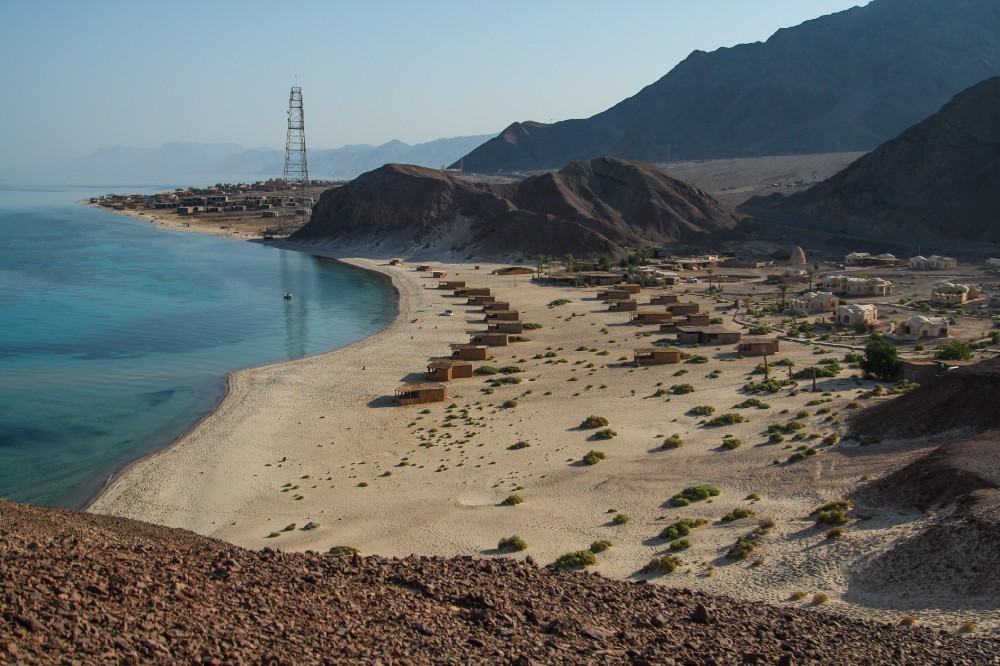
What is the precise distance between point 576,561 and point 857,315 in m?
37.3

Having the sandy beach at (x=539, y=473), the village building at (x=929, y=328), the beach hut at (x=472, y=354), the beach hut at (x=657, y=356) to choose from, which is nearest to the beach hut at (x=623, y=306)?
the sandy beach at (x=539, y=473)

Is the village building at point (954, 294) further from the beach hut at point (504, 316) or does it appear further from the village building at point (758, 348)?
the beach hut at point (504, 316)

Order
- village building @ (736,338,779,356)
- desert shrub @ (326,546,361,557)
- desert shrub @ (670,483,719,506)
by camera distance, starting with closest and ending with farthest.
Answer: desert shrub @ (326,546,361,557) → desert shrub @ (670,483,719,506) → village building @ (736,338,779,356)

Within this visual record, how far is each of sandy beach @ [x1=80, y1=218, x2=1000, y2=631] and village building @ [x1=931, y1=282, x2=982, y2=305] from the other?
19.1 meters

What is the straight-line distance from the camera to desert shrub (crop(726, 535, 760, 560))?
2105cm

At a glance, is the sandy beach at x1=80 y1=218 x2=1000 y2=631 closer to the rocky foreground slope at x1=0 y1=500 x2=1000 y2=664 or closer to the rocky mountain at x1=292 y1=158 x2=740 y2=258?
the rocky foreground slope at x1=0 y1=500 x2=1000 y2=664

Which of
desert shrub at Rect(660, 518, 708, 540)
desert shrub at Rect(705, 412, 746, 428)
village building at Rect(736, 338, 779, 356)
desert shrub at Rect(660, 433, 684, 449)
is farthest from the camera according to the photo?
village building at Rect(736, 338, 779, 356)

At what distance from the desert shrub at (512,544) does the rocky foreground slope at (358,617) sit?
144 inches

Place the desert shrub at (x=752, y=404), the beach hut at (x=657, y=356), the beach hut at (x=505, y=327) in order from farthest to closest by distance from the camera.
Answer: the beach hut at (x=505, y=327), the beach hut at (x=657, y=356), the desert shrub at (x=752, y=404)

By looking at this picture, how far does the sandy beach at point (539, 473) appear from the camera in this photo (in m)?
21.2

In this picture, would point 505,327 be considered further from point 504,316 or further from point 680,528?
point 680,528

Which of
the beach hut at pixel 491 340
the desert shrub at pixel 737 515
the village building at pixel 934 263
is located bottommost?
the desert shrub at pixel 737 515

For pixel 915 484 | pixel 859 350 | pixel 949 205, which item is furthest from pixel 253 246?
pixel 915 484

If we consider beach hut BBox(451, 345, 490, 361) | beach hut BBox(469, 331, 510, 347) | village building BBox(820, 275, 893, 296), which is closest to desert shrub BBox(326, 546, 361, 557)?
beach hut BBox(451, 345, 490, 361)
